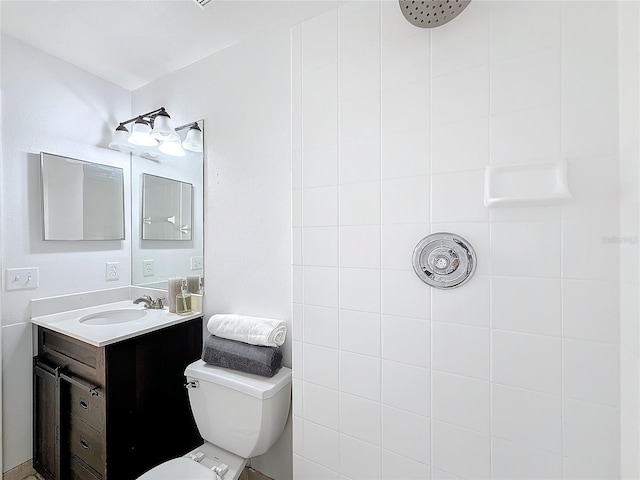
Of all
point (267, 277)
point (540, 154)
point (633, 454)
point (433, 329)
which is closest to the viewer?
point (633, 454)

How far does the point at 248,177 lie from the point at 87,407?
4.16 feet

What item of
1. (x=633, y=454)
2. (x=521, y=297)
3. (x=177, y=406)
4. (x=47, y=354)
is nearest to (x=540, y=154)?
(x=521, y=297)

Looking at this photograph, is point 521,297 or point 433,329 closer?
point 521,297

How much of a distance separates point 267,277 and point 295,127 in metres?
0.72

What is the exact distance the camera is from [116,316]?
176 centimetres

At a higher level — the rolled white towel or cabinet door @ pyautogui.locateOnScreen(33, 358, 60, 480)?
the rolled white towel

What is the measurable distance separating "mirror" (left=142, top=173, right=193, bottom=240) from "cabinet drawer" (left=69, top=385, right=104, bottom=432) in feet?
2.83

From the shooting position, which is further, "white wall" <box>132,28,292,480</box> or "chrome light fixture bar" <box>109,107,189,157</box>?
"chrome light fixture bar" <box>109,107,189,157</box>

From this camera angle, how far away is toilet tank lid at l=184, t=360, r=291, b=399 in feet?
3.94

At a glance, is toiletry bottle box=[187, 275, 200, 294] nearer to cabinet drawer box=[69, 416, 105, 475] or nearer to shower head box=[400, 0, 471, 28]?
cabinet drawer box=[69, 416, 105, 475]

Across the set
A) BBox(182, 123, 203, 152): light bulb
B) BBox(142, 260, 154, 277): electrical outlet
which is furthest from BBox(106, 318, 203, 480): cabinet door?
BBox(182, 123, 203, 152): light bulb

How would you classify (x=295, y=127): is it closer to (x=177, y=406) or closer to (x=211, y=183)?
(x=211, y=183)

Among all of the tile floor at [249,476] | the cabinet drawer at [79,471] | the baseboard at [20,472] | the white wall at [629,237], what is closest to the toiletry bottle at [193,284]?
the cabinet drawer at [79,471]

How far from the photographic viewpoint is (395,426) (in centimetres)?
97
